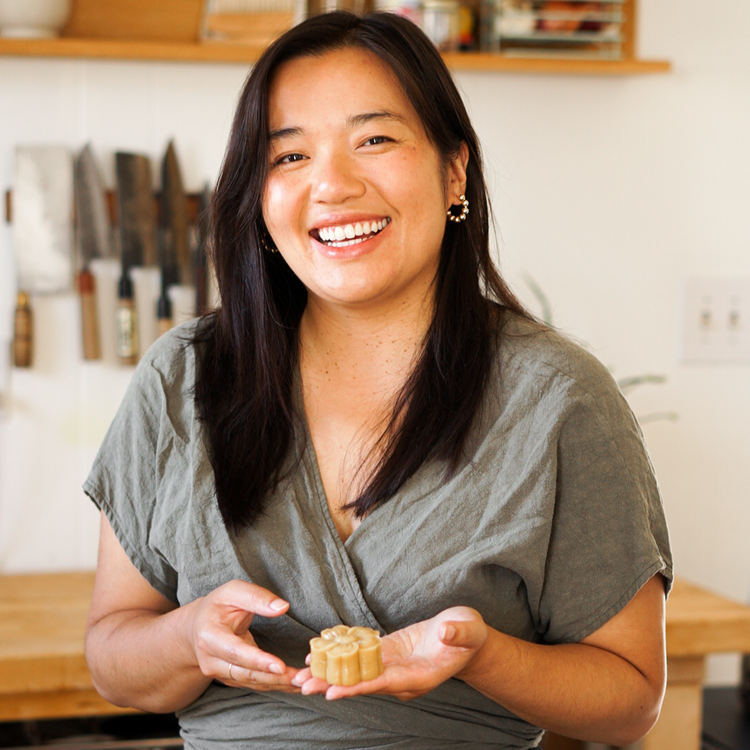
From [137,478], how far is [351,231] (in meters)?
0.37

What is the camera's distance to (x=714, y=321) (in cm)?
199

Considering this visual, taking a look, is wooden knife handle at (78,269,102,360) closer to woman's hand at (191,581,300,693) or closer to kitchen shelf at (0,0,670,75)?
kitchen shelf at (0,0,670,75)

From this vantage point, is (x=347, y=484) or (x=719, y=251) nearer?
(x=347, y=484)

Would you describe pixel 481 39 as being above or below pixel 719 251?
above

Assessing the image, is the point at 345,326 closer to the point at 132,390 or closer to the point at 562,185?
the point at 132,390

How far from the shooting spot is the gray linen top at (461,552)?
35.6 inches

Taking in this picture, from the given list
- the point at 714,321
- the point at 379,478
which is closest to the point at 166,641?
the point at 379,478

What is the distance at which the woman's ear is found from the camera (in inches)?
40.3

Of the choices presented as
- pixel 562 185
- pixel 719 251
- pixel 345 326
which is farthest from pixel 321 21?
pixel 719 251

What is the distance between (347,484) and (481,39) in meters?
1.25

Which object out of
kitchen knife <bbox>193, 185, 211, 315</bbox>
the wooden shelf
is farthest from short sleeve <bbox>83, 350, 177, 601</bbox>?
the wooden shelf

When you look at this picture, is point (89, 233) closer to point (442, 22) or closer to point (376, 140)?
point (442, 22)

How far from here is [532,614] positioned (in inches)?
37.4

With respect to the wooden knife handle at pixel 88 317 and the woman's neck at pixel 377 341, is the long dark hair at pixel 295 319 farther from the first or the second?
the wooden knife handle at pixel 88 317
